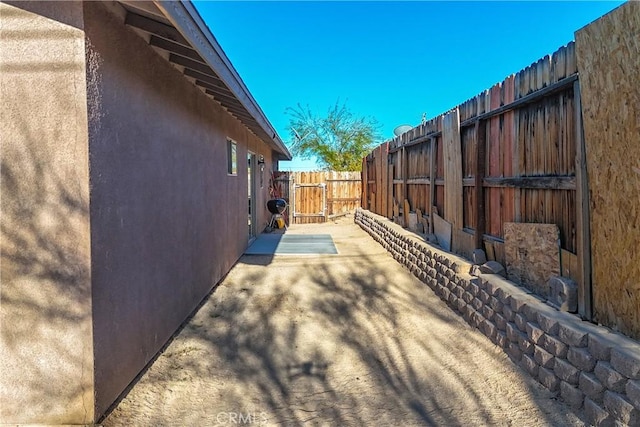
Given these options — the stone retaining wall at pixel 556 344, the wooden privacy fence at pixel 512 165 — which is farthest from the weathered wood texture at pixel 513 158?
the stone retaining wall at pixel 556 344

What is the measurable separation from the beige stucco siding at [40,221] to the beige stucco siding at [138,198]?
0.10 metres

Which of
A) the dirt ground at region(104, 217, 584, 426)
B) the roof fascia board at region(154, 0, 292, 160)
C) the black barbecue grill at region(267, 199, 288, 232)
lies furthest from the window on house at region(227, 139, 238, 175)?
the black barbecue grill at region(267, 199, 288, 232)

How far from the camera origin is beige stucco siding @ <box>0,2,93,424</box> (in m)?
2.52

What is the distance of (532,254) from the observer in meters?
3.78

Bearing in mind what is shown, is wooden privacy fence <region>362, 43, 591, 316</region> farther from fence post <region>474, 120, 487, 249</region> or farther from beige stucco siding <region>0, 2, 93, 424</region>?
beige stucco siding <region>0, 2, 93, 424</region>

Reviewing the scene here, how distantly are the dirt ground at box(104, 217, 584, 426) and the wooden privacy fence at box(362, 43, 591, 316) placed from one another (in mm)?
884

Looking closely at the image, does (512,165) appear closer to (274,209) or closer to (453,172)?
(453,172)

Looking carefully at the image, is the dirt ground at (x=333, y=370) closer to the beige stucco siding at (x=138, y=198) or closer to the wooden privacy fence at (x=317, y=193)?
the beige stucco siding at (x=138, y=198)

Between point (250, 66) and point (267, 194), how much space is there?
1100 cm

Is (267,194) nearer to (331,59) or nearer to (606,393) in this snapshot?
(331,59)

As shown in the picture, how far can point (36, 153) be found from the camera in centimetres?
254

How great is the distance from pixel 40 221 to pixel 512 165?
4.00 meters
